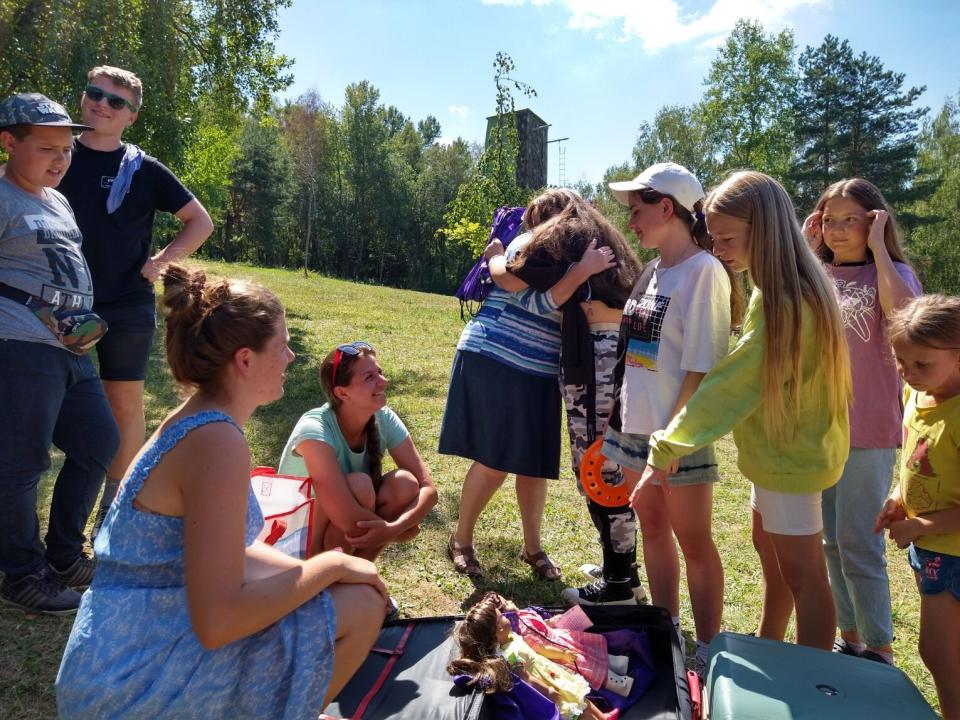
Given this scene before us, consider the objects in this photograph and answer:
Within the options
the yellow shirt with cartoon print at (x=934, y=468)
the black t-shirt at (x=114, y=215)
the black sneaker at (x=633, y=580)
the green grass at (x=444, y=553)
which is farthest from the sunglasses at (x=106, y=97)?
the yellow shirt with cartoon print at (x=934, y=468)

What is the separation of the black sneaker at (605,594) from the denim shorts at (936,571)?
1.26 m

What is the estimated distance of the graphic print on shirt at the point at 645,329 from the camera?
2.60 meters

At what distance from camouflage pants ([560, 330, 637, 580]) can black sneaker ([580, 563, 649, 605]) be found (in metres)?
0.07

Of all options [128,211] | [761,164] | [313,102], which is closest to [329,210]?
[313,102]

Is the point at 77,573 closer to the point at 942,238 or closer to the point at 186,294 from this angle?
the point at 186,294

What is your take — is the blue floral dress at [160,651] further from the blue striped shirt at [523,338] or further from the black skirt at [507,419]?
the blue striped shirt at [523,338]

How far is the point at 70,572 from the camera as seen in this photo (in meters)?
3.07

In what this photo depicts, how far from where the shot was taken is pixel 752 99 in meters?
32.2

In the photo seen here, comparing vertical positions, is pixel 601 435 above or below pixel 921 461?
below

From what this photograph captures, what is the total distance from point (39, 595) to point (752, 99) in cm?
3513

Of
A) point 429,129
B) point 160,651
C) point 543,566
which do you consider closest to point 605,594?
point 543,566

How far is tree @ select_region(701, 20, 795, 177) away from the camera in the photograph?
102ft

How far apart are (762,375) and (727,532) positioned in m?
2.67

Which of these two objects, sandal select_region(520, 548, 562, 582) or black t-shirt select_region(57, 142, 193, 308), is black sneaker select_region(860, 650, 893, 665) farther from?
black t-shirt select_region(57, 142, 193, 308)
